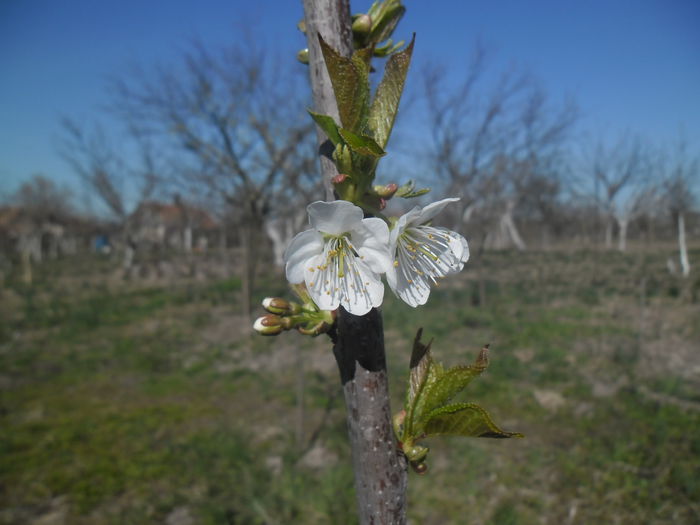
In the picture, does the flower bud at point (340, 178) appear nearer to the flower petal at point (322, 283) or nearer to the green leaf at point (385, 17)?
the flower petal at point (322, 283)

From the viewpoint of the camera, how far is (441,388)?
2.25ft

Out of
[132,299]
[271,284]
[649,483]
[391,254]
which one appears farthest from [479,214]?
[391,254]

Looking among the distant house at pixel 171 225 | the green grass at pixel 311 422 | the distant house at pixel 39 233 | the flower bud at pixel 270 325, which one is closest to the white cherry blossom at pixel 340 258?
the flower bud at pixel 270 325

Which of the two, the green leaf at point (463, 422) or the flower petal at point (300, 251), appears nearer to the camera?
the green leaf at point (463, 422)

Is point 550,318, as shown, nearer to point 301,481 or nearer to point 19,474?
point 301,481

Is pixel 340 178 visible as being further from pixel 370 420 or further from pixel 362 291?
pixel 370 420

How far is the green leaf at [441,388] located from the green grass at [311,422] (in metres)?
2.81

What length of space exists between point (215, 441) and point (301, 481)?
1.26m

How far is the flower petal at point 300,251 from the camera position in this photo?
713mm

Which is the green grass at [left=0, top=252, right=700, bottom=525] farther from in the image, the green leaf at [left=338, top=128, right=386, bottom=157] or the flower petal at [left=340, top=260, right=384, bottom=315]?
the green leaf at [left=338, top=128, right=386, bottom=157]

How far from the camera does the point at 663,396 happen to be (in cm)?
497

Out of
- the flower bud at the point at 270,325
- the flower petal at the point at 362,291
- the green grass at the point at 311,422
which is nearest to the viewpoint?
the flower petal at the point at 362,291

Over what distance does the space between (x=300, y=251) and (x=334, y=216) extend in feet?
0.33

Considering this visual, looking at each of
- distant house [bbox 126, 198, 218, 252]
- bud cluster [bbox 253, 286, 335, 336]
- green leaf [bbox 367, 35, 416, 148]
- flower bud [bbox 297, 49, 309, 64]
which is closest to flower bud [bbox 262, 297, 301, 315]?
bud cluster [bbox 253, 286, 335, 336]
